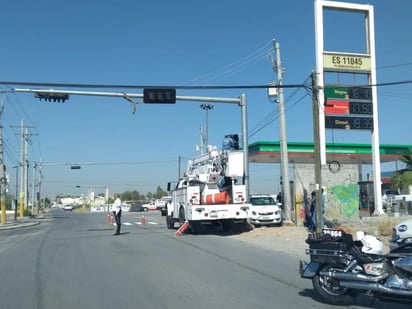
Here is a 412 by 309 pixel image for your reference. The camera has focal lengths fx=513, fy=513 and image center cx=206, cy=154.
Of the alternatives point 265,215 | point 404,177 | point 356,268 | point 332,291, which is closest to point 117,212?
point 265,215

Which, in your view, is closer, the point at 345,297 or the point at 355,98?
the point at 345,297

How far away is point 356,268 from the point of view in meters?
7.66

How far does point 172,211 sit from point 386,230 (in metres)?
10.6

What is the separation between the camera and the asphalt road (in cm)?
822

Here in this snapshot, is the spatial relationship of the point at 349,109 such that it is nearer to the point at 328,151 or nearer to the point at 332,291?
the point at 328,151

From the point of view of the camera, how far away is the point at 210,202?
21.8 metres

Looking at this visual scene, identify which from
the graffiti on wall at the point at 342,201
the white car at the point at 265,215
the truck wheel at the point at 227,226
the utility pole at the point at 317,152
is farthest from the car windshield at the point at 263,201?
the utility pole at the point at 317,152

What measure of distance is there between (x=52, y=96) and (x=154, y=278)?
1289 cm

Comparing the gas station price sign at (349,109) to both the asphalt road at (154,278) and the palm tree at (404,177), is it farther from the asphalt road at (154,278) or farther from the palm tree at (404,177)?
the asphalt road at (154,278)

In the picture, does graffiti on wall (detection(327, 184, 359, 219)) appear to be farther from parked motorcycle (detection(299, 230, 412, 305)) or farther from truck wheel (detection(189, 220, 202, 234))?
parked motorcycle (detection(299, 230, 412, 305))

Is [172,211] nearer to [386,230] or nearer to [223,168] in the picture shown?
[223,168]

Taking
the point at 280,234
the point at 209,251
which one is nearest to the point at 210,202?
the point at 280,234

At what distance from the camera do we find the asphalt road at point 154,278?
27.0 ft

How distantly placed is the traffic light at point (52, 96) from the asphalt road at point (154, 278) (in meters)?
6.60
